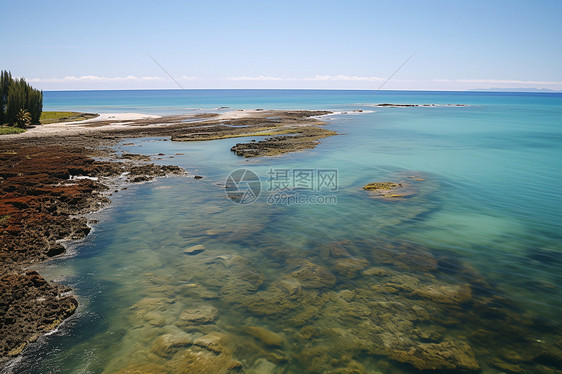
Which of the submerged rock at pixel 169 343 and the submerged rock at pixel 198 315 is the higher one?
the submerged rock at pixel 198 315

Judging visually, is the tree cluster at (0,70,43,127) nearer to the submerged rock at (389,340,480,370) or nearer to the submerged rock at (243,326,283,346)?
the submerged rock at (243,326,283,346)

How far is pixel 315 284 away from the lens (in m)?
11.8

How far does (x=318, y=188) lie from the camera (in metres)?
24.4

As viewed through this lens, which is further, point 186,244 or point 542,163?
point 542,163

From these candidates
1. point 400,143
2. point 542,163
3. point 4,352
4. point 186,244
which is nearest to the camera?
point 4,352

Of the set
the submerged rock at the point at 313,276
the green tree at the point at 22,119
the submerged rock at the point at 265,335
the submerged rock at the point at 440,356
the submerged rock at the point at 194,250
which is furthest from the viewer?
the green tree at the point at 22,119

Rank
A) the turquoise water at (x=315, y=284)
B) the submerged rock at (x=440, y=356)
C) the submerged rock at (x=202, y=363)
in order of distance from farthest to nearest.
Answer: the turquoise water at (x=315, y=284) < the submerged rock at (x=440, y=356) < the submerged rock at (x=202, y=363)

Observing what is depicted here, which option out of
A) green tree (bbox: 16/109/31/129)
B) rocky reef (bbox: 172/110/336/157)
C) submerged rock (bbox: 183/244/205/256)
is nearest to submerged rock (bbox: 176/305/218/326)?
submerged rock (bbox: 183/244/205/256)

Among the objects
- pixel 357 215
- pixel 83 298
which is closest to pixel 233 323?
pixel 83 298

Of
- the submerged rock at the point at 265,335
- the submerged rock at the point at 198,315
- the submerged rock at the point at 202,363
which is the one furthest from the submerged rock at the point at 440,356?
the submerged rock at the point at 198,315

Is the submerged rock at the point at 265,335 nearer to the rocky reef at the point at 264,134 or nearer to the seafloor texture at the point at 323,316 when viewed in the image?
the seafloor texture at the point at 323,316

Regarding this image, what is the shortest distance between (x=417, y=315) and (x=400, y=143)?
131ft

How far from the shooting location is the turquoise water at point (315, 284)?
8625mm

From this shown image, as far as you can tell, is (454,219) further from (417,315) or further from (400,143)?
(400,143)
